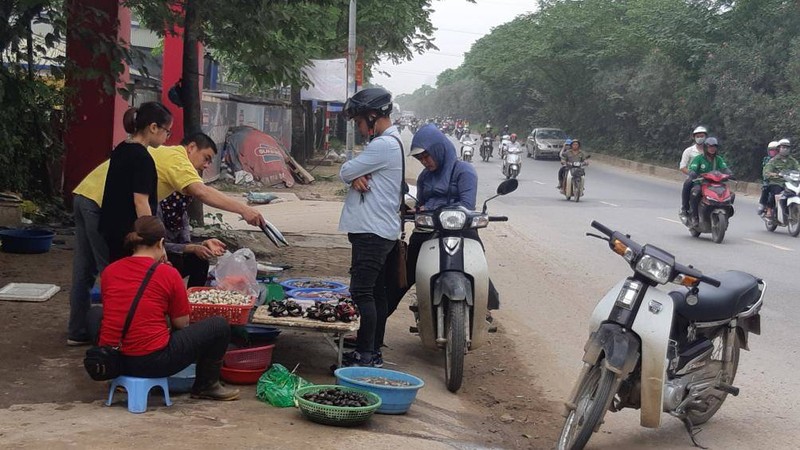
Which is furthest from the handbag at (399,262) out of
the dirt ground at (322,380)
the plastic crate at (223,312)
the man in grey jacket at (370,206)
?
the plastic crate at (223,312)

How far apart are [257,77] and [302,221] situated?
16.5 ft

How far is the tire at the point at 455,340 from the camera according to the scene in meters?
6.10

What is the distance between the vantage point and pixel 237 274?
629cm

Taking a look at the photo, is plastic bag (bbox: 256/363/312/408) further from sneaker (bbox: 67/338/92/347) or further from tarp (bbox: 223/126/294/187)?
tarp (bbox: 223/126/294/187)

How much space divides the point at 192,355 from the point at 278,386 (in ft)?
1.95

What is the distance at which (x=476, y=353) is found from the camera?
7.89m

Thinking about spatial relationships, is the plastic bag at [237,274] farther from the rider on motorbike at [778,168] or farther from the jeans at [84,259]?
the rider on motorbike at [778,168]

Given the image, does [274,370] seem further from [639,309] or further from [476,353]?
[476,353]

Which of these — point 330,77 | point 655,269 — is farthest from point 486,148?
point 655,269

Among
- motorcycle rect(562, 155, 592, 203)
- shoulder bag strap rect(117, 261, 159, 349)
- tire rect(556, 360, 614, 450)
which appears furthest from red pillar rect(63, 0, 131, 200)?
motorcycle rect(562, 155, 592, 203)

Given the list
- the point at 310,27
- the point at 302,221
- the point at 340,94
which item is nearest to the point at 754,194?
the point at 340,94

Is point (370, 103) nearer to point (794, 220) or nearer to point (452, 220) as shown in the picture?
point (452, 220)

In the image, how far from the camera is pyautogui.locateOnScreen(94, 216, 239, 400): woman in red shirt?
15.9 feet

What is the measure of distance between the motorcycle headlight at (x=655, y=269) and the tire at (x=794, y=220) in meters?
12.5
